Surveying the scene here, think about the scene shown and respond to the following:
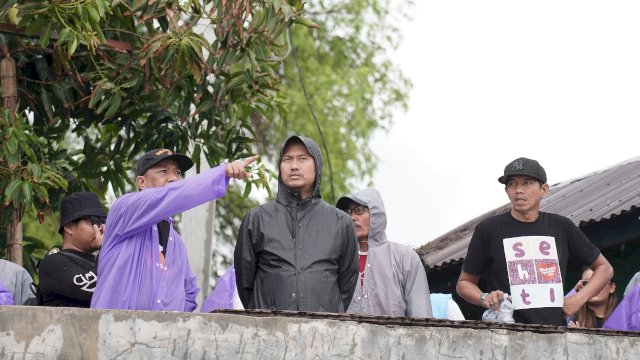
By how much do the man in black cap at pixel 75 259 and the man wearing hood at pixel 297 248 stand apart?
78 centimetres

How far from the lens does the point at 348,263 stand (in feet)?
19.9

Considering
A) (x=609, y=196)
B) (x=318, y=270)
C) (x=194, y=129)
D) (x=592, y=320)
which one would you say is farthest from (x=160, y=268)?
(x=609, y=196)

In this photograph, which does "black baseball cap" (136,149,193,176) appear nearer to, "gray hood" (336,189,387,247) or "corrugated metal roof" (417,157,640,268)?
"gray hood" (336,189,387,247)

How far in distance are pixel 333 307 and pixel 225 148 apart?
376 cm

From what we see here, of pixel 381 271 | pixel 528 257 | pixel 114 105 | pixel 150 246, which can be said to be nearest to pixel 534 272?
pixel 528 257

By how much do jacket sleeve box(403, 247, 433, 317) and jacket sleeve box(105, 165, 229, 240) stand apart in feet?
5.55

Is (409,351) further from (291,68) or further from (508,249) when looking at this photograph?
(291,68)

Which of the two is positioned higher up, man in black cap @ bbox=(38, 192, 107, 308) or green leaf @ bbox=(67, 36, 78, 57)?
green leaf @ bbox=(67, 36, 78, 57)

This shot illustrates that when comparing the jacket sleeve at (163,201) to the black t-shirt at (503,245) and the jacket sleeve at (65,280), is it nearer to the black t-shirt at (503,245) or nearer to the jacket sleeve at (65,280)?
the jacket sleeve at (65,280)

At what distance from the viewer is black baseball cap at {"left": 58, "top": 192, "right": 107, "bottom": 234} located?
21.2 ft

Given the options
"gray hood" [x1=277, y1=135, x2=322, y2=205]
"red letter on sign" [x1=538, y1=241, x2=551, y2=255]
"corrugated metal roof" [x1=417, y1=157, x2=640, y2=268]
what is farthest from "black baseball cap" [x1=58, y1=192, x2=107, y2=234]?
"corrugated metal roof" [x1=417, y1=157, x2=640, y2=268]

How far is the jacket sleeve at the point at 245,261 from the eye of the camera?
19.6 ft

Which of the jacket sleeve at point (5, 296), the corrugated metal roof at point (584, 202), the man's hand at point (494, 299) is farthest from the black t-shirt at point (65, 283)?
the corrugated metal roof at point (584, 202)

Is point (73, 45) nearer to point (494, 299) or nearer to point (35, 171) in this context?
point (35, 171)
